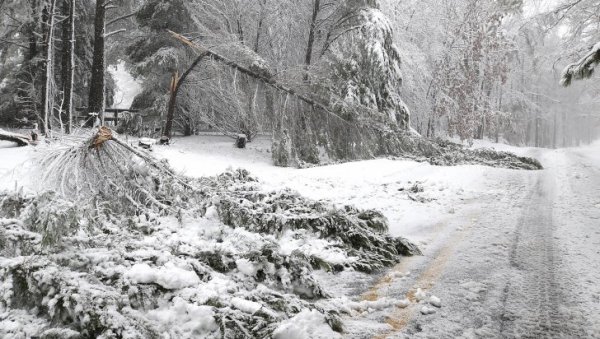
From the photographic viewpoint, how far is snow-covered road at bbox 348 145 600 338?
2.84 m

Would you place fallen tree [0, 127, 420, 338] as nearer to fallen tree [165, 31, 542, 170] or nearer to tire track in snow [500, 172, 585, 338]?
tire track in snow [500, 172, 585, 338]

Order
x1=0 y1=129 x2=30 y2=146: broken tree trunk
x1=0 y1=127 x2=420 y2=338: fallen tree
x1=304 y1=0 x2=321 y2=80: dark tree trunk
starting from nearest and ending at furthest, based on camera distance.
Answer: x1=0 y1=127 x2=420 y2=338: fallen tree
x1=0 y1=129 x2=30 y2=146: broken tree trunk
x1=304 y1=0 x2=321 y2=80: dark tree trunk

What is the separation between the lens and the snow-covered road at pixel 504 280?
2.84 metres

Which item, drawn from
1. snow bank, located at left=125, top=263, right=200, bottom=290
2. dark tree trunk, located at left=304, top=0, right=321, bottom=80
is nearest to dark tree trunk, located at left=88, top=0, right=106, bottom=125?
dark tree trunk, located at left=304, top=0, right=321, bottom=80

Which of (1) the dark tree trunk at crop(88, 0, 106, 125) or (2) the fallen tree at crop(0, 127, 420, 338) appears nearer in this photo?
(2) the fallen tree at crop(0, 127, 420, 338)

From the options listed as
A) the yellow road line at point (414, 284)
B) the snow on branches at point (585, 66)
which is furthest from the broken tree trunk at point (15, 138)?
the snow on branches at point (585, 66)

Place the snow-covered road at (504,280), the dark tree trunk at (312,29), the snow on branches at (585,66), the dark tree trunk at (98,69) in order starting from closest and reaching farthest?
the snow-covered road at (504,280)
the snow on branches at (585,66)
the dark tree trunk at (98,69)
the dark tree trunk at (312,29)

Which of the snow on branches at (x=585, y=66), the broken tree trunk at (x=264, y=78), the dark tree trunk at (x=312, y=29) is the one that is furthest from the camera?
the dark tree trunk at (x=312, y=29)

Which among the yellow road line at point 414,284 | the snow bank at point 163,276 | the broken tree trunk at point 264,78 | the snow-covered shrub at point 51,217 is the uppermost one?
the broken tree trunk at point 264,78

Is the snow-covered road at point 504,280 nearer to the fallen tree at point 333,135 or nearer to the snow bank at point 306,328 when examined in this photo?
the snow bank at point 306,328

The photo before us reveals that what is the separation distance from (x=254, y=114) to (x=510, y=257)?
326 inches

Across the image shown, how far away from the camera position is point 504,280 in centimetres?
363

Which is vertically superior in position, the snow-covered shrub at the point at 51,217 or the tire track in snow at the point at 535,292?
the snow-covered shrub at the point at 51,217

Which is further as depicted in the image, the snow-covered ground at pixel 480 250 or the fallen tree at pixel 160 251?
the snow-covered ground at pixel 480 250
